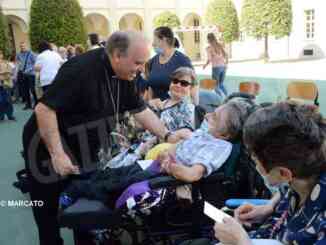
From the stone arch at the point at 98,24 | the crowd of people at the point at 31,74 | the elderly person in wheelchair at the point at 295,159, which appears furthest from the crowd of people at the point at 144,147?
the stone arch at the point at 98,24

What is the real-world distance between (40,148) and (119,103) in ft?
1.87

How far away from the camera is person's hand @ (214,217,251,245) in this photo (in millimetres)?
1312

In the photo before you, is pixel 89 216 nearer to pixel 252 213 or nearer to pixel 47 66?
pixel 252 213

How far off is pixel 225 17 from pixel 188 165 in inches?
999

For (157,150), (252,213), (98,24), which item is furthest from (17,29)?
(252,213)

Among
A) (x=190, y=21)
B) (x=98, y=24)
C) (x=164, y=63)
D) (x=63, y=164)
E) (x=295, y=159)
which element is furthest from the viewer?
(x=190, y=21)

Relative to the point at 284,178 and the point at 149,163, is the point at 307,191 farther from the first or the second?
the point at 149,163

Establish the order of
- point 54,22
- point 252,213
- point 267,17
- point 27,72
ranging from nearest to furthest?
point 252,213 → point 27,72 → point 54,22 → point 267,17

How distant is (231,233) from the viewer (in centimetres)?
134

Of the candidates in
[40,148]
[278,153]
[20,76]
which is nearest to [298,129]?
[278,153]

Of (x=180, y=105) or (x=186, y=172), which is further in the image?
(x=180, y=105)

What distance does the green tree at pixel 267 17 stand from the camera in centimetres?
2278

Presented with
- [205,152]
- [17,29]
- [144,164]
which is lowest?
[144,164]

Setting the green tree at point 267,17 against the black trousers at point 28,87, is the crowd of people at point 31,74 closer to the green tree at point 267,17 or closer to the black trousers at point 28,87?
the black trousers at point 28,87
